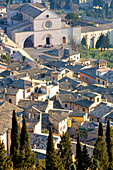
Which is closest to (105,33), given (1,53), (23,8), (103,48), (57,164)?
(103,48)

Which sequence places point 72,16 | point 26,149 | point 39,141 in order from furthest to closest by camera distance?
point 72,16
point 39,141
point 26,149

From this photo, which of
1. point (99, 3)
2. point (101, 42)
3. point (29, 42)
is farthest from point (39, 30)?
point (99, 3)

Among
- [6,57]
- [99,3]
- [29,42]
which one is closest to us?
[6,57]

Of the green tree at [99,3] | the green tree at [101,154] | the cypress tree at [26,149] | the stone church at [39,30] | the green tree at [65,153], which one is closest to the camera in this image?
the cypress tree at [26,149]

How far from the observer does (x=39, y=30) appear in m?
60.7

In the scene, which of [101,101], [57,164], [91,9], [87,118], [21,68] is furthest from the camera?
[91,9]

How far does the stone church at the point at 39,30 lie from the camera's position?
2349 inches

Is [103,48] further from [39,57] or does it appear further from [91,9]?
[91,9]

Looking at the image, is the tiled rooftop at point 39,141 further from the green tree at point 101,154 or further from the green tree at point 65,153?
the green tree at point 101,154

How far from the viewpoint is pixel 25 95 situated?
3522cm

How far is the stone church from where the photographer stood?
59.7 m

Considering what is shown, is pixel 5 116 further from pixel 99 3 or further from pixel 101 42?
pixel 99 3

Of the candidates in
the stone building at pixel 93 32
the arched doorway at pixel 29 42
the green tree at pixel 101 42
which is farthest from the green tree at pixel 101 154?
the stone building at pixel 93 32

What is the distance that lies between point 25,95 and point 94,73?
1352 cm
